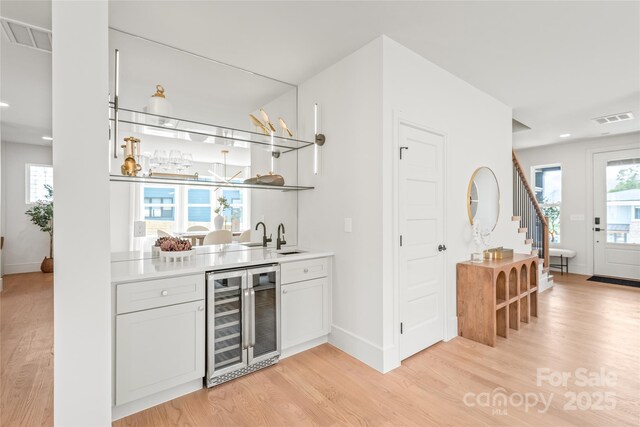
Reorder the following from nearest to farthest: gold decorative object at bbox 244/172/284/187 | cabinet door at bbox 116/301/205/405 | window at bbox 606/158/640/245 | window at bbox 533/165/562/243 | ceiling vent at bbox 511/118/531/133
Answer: cabinet door at bbox 116/301/205/405
gold decorative object at bbox 244/172/284/187
ceiling vent at bbox 511/118/531/133
window at bbox 606/158/640/245
window at bbox 533/165/562/243

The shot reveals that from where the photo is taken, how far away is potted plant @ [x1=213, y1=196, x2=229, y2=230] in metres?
2.78

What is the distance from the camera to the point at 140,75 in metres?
2.84

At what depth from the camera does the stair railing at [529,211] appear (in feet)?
15.2

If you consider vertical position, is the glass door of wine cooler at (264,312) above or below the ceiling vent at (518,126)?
below

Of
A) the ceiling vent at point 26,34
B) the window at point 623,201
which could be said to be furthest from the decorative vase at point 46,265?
the window at point 623,201

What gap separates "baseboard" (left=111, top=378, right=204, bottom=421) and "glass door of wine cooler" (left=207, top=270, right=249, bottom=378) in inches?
5.2

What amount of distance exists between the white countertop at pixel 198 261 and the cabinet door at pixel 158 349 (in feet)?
0.77

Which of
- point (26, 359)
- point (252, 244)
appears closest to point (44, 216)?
point (26, 359)

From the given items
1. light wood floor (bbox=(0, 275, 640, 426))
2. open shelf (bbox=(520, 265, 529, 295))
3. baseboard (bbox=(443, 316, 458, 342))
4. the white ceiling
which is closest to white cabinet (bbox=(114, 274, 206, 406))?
light wood floor (bbox=(0, 275, 640, 426))

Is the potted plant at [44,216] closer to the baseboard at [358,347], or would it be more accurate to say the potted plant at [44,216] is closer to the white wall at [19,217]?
the white wall at [19,217]

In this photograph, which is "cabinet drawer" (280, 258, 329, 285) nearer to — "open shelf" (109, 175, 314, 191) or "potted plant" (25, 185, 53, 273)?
"open shelf" (109, 175, 314, 191)

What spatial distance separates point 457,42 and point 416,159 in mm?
1033

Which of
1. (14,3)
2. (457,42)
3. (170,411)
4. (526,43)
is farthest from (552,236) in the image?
(14,3)

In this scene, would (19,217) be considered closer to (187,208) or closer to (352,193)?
(187,208)
